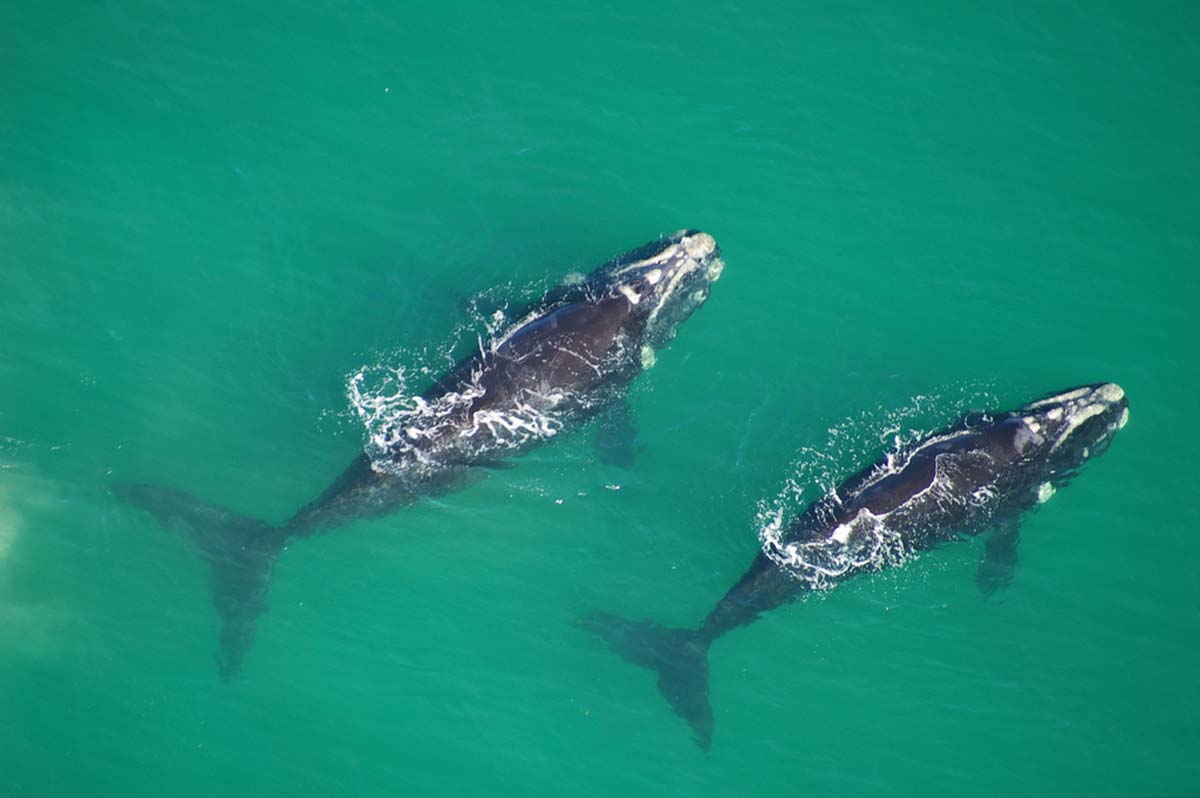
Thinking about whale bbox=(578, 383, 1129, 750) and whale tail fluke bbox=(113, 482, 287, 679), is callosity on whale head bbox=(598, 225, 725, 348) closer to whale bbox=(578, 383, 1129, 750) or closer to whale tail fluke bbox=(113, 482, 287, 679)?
whale bbox=(578, 383, 1129, 750)

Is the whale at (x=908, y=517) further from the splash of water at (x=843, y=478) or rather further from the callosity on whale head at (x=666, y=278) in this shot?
the callosity on whale head at (x=666, y=278)

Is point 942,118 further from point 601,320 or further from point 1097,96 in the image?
point 601,320

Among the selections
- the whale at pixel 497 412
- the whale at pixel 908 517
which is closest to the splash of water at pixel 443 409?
the whale at pixel 497 412

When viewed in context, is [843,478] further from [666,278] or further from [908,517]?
[666,278]

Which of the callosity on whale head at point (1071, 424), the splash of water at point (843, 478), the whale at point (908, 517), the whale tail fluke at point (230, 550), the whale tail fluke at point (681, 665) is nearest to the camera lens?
the whale at point (908, 517)

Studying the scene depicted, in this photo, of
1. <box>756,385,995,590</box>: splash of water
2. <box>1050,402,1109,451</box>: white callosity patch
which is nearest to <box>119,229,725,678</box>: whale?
<box>756,385,995,590</box>: splash of water
